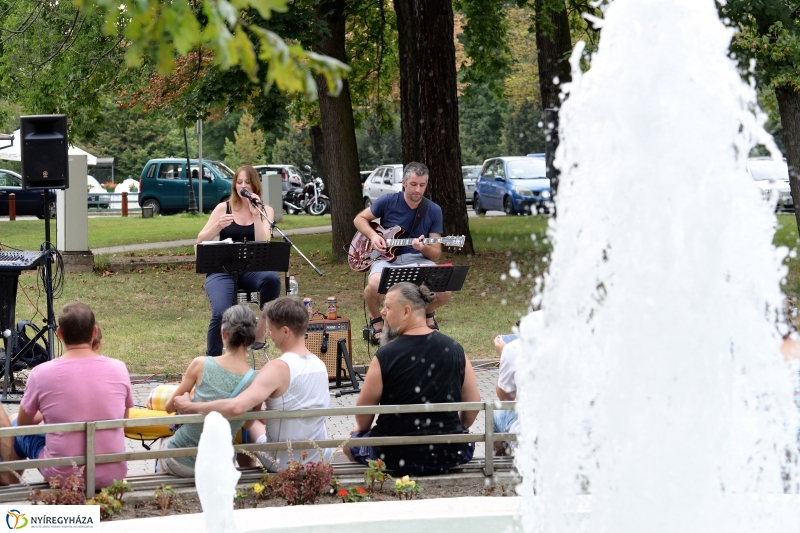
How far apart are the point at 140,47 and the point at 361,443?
11.5ft

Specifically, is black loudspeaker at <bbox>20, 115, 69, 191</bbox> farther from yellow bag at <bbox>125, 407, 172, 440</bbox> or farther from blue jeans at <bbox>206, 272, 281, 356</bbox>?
yellow bag at <bbox>125, 407, 172, 440</bbox>

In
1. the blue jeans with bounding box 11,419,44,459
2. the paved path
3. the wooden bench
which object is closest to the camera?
the wooden bench

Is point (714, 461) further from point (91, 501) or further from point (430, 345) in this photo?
point (91, 501)

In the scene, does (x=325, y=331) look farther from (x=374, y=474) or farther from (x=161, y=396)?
(x=374, y=474)

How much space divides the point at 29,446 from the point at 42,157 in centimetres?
522

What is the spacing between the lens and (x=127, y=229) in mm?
27250

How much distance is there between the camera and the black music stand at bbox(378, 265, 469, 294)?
9078 millimetres

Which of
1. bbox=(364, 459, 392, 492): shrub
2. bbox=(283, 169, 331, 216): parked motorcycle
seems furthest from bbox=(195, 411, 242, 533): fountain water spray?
bbox=(283, 169, 331, 216): parked motorcycle

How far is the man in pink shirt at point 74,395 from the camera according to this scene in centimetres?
599

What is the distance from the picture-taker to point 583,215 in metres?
4.51

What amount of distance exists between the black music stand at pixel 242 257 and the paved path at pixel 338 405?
49.3 inches

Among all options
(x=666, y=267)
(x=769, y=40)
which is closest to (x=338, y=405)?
(x=666, y=267)

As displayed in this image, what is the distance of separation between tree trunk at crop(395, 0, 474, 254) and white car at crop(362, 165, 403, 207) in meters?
14.5

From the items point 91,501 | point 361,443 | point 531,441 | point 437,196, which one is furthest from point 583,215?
point 437,196
